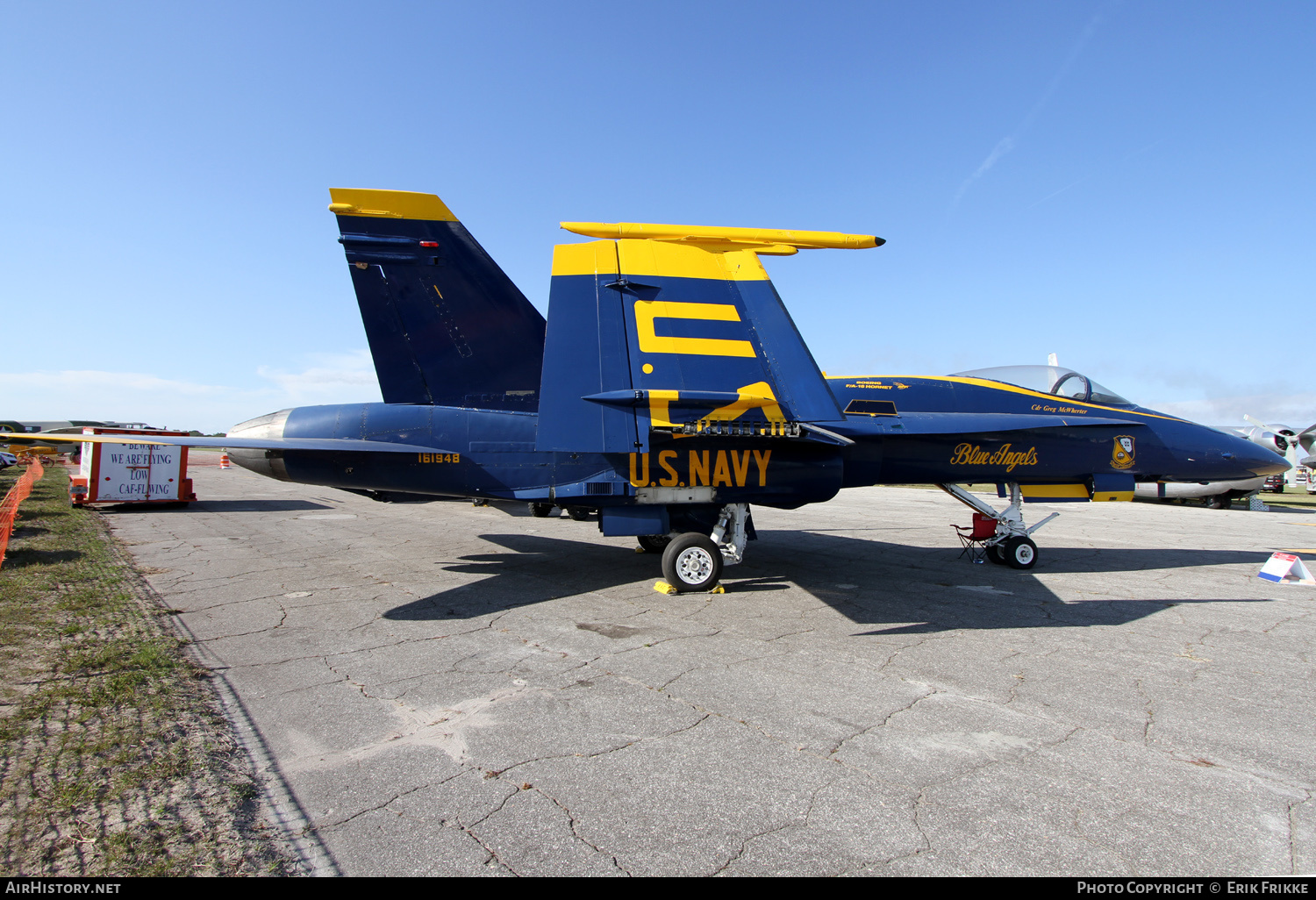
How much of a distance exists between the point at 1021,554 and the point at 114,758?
10.8 metres

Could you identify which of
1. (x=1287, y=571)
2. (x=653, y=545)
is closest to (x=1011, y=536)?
(x=1287, y=571)

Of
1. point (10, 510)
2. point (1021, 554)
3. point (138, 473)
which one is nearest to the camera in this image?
point (1021, 554)

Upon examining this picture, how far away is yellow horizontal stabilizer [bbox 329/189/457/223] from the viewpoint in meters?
8.38

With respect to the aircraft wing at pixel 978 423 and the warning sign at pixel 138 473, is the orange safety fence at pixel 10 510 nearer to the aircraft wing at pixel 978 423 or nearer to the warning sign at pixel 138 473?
the warning sign at pixel 138 473

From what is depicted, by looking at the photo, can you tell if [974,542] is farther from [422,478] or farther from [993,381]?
[422,478]

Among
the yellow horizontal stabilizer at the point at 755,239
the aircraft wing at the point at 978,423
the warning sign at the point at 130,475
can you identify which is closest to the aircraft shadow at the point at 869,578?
the aircraft wing at the point at 978,423

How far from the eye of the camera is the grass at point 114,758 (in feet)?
8.32

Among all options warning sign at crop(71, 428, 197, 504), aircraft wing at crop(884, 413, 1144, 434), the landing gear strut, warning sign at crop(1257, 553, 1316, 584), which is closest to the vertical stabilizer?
the landing gear strut

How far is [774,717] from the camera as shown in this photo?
406 cm

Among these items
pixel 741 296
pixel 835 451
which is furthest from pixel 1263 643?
pixel 741 296

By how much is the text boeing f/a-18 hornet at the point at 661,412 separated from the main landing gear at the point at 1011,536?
0.04 m

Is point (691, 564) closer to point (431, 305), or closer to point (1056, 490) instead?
point (431, 305)

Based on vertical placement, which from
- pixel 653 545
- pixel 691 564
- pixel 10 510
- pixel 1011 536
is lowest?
pixel 10 510
